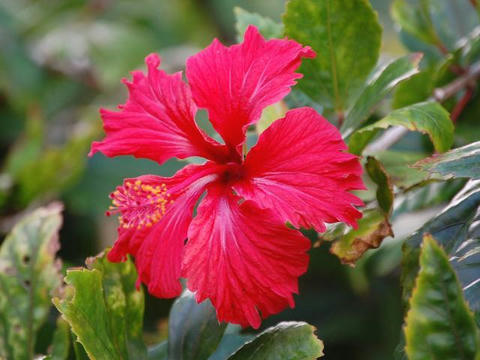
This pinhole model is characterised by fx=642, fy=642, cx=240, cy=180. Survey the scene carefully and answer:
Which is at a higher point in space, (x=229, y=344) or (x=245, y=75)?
(x=245, y=75)

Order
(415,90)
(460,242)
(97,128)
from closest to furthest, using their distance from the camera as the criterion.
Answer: (460,242)
(415,90)
(97,128)

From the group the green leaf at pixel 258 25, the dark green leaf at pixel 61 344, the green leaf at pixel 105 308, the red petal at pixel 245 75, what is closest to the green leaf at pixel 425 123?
the red petal at pixel 245 75

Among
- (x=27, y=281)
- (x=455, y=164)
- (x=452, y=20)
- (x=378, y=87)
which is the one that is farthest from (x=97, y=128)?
(x=455, y=164)

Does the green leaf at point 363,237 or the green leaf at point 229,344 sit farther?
the green leaf at point 229,344

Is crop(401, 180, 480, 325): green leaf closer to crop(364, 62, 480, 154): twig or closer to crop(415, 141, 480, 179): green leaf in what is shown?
crop(415, 141, 480, 179): green leaf

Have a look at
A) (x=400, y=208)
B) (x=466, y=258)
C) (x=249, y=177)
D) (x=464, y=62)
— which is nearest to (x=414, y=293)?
(x=466, y=258)

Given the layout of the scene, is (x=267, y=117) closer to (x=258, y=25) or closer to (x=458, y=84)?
(x=258, y=25)

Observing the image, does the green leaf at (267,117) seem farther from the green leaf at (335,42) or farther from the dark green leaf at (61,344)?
the dark green leaf at (61,344)
